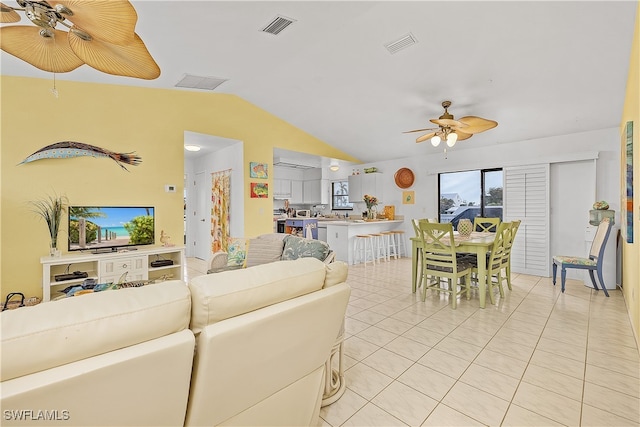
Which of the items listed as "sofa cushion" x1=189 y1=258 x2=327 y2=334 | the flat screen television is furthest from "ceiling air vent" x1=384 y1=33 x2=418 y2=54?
the flat screen television

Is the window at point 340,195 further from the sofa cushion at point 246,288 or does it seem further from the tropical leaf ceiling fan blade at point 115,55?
the sofa cushion at point 246,288

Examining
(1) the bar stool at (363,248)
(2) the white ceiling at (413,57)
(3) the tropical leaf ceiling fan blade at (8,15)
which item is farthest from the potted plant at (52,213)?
(1) the bar stool at (363,248)

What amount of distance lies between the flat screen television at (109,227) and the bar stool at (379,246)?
13.8 ft

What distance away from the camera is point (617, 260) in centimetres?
421

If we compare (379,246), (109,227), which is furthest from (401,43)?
(109,227)

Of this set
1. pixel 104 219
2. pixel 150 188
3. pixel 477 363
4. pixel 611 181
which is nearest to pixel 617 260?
pixel 611 181

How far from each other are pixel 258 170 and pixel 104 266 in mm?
2813

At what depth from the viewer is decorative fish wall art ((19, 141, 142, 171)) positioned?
3572 mm

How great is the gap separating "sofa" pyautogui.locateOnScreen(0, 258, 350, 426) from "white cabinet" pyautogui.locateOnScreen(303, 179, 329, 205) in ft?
23.1

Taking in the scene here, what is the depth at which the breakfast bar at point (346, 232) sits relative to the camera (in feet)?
20.2

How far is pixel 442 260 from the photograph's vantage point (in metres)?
3.66

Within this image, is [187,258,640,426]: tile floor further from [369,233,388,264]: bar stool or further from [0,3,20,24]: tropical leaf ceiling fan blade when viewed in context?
[0,3,20,24]: tropical leaf ceiling fan blade

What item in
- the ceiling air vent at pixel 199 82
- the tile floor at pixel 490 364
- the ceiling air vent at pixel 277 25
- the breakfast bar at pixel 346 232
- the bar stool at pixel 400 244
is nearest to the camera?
the tile floor at pixel 490 364

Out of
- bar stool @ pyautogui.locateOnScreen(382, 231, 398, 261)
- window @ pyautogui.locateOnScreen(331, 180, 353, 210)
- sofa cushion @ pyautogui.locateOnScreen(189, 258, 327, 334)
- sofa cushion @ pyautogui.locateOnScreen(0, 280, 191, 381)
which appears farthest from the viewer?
window @ pyautogui.locateOnScreen(331, 180, 353, 210)
